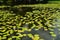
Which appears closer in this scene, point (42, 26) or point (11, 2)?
point (42, 26)

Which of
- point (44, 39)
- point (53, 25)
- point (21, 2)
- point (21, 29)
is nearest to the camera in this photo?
point (44, 39)

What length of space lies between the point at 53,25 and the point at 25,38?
1.85 m

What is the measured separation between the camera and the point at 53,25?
6113 millimetres

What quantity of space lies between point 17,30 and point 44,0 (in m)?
9.94

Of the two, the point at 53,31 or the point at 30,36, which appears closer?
the point at 30,36

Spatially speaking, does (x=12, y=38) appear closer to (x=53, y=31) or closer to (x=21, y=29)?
(x=21, y=29)

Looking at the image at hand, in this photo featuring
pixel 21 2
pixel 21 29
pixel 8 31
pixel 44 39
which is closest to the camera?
pixel 44 39

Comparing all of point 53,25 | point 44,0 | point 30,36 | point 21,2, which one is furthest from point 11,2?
point 30,36

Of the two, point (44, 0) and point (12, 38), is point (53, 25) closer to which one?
point (12, 38)

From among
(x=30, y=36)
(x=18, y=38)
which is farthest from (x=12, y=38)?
(x=30, y=36)

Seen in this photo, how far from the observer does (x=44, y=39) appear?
4633 mm

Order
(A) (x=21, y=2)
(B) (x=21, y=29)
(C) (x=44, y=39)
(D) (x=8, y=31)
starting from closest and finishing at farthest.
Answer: (C) (x=44, y=39), (D) (x=8, y=31), (B) (x=21, y=29), (A) (x=21, y=2)

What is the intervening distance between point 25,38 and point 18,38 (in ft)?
0.72

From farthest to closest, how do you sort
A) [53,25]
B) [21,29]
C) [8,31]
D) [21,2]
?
[21,2], [53,25], [21,29], [8,31]
